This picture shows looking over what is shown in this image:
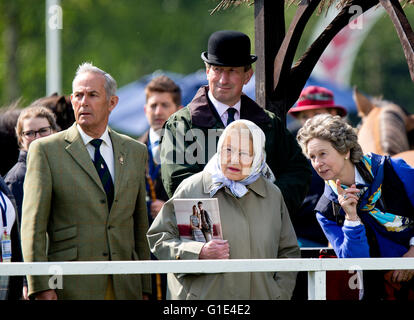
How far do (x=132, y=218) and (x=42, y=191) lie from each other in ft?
1.87

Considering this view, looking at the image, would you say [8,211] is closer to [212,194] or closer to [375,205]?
[212,194]

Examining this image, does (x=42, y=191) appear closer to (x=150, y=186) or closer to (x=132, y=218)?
(x=132, y=218)

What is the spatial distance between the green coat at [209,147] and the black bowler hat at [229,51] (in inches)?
8.5

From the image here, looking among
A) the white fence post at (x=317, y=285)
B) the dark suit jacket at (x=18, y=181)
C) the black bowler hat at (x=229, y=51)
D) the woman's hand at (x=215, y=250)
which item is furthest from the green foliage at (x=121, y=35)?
the white fence post at (x=317, y=285)

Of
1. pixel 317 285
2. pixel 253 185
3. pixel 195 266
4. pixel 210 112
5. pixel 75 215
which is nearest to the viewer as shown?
pixel 195 266

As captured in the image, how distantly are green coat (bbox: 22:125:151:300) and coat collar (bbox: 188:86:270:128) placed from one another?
1.81ft

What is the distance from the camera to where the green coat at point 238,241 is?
4.39 metres

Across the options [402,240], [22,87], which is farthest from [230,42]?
[22,87]

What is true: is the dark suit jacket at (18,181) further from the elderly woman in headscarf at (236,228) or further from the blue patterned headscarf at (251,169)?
the blue patterned headscarf at (251,169)

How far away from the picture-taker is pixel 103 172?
4906 mm

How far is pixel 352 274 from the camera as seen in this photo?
5004mm

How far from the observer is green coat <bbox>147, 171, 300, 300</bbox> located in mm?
4387

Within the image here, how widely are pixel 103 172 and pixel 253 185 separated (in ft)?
2.87

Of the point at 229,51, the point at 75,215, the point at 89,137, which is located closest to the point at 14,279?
the point at 75,215
